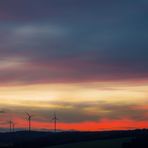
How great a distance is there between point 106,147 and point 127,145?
1228 cm

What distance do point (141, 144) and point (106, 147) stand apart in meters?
16.1

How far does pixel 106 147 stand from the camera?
19975 cm

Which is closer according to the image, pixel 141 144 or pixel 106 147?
pixel 141 144

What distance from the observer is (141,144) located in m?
187

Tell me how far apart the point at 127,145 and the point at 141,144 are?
14.7ft

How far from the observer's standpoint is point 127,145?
7446 inches
